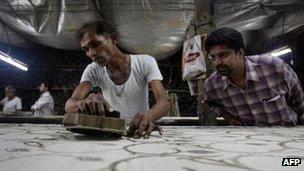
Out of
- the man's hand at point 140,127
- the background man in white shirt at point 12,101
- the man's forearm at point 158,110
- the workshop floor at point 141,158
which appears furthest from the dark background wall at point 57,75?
the workshop floor at point 141,158

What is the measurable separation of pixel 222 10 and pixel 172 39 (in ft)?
3.71

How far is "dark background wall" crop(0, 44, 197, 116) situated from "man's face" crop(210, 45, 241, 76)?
6232mm

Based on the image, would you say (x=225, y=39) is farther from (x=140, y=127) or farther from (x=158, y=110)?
(x=140, y=127)

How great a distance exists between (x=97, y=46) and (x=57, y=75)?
761cm

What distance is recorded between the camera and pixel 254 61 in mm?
2879

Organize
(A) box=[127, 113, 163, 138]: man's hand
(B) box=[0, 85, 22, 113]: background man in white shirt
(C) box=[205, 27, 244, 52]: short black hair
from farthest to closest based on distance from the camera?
(B) box=[0, 85, 22, 113]: background man in white shirt < (C) box=[205, 27, 244, 52]: short black hair < (A) box=[127, 113, 163, 138]: man's hand

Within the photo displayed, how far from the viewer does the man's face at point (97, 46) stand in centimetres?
245

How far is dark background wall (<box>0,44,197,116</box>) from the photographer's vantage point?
9.17 m

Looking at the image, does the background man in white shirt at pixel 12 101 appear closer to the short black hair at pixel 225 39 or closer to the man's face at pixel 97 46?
the man's face at pixel 97 46

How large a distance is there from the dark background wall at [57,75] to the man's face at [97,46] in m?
6.45

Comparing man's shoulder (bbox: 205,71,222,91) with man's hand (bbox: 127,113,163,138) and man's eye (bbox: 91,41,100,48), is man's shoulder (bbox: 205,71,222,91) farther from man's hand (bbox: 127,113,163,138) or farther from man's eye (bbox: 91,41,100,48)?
man's hand (bbox: 127,113,163,138)

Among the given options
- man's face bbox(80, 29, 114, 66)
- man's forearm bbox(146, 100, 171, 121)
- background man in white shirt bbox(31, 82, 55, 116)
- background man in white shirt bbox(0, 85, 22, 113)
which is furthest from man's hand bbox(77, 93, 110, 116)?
background man in white shirt bbox(0, 85, 22, 113)

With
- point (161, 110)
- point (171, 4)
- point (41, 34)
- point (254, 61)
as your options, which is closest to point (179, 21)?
point (171, 4)

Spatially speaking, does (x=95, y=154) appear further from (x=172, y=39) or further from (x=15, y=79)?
(x=15, y=79)
